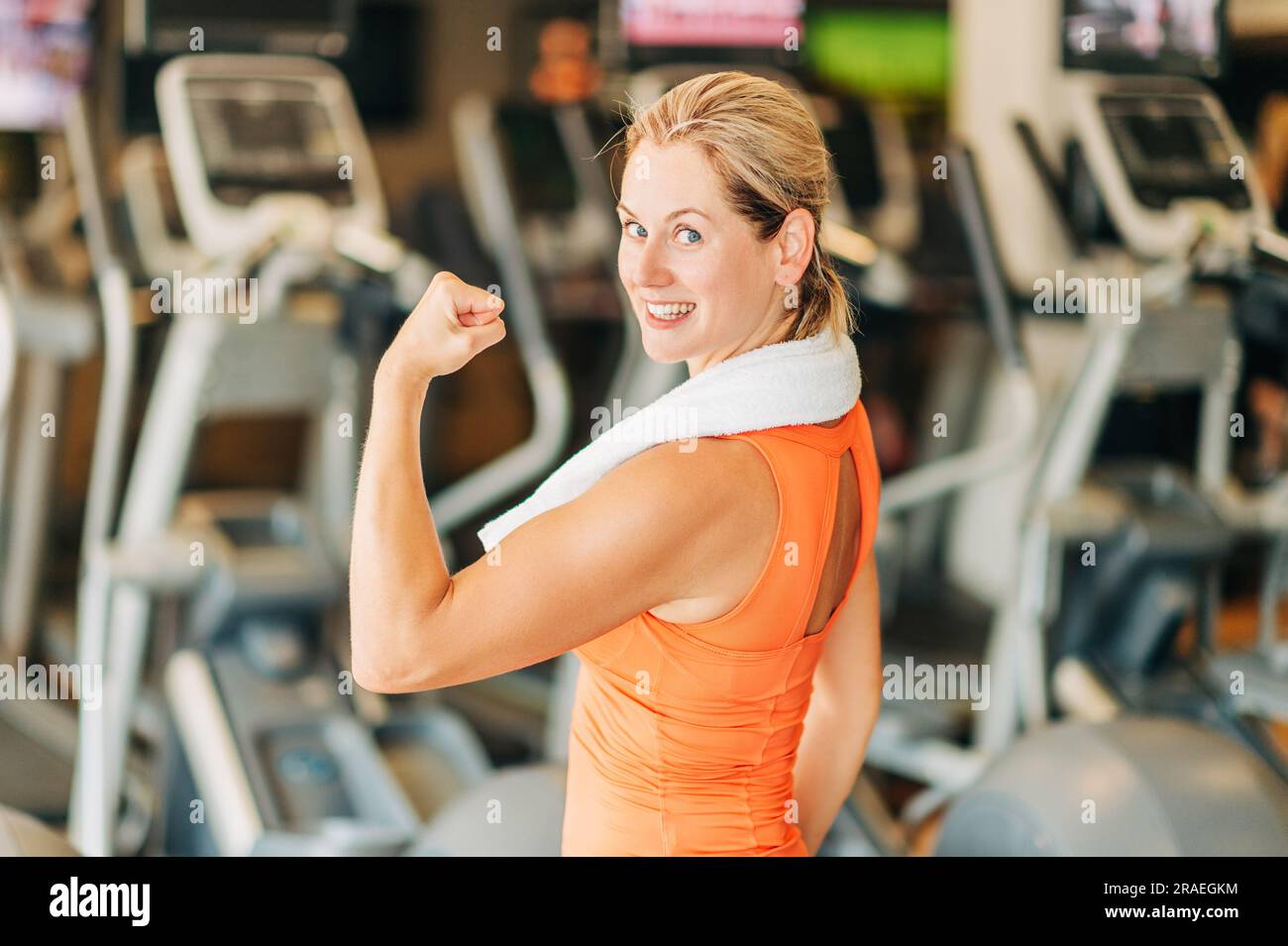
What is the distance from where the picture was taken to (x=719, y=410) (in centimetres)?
123

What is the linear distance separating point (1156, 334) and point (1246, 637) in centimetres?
177

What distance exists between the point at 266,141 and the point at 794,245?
2.10 meters

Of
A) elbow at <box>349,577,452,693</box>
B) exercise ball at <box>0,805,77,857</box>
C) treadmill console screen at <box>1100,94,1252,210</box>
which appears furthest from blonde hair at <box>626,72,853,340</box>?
treadmill console screen at <box>1100,94,1252,210</box>

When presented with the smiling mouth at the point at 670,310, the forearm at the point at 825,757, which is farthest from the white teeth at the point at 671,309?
the forearm at the point at 825,757

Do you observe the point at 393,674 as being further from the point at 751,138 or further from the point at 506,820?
the point at 506,820

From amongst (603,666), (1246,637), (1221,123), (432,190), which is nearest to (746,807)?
(603,666)

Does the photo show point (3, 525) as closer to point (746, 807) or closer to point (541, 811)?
point (541, 811)

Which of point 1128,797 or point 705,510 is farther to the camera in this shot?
point 1128,797

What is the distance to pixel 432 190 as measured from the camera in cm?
397

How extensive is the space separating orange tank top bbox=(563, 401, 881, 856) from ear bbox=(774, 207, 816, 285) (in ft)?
0.44

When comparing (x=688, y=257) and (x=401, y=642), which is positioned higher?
(x=688, y=257)

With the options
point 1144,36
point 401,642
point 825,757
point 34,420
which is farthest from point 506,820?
point 34,420

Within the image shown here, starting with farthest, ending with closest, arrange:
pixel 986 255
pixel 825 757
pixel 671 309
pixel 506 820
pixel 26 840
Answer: pixel 986 255 < pixel 506 820 < pixel 26 840 < pixel 825 757 < pixel 671 309

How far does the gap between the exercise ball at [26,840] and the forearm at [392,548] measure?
72 centimetres
